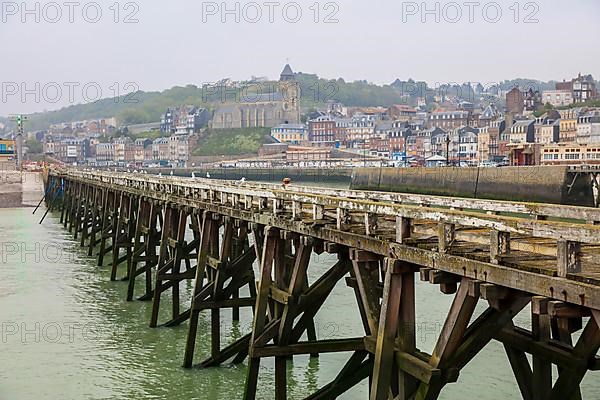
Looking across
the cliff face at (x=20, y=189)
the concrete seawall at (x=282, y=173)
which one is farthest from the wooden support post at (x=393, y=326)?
the concrete seawall at (x=282, y=173)

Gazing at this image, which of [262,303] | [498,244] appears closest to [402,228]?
[498,244]

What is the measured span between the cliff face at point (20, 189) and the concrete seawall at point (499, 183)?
115ft

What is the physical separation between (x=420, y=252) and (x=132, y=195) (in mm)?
23260

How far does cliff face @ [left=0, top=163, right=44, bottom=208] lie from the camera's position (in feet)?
271

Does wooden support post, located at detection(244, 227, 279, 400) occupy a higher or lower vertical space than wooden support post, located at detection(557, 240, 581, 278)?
lower

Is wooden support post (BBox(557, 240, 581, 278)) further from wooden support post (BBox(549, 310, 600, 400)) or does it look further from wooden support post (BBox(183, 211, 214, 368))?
wooden support post (BBox(183, 211, 214, 368))

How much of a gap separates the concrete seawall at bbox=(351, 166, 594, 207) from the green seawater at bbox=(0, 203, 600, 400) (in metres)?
28.5

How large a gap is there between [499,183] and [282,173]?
3866 inches

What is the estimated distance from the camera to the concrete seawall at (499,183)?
182 feet

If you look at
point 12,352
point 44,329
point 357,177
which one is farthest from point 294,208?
point 357,177

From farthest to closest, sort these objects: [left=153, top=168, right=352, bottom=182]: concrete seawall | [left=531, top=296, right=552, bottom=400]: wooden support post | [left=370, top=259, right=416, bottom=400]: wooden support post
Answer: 1. [left=153, top=168, right=352, bottom=182]: concrete seawall
2. [left=531, top=296, right=552, bottom=400]: wooden support post
3. [left=370, top=259, right=416, bottom=400]: wooden support post

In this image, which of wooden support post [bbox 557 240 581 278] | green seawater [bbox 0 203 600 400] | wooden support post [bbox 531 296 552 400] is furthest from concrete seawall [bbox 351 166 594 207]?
wooden support post [bbox 557 240 581 278]

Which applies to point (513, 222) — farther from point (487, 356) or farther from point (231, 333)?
point (231, 333)

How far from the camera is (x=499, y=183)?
209ft
